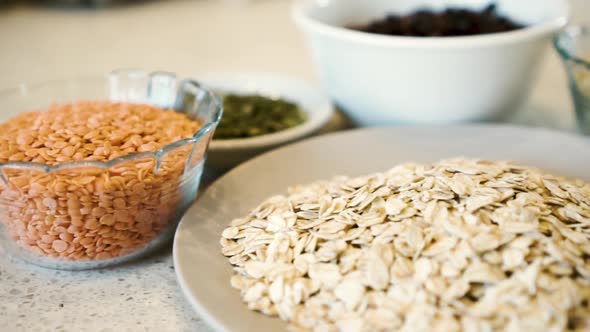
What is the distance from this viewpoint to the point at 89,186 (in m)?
0.63

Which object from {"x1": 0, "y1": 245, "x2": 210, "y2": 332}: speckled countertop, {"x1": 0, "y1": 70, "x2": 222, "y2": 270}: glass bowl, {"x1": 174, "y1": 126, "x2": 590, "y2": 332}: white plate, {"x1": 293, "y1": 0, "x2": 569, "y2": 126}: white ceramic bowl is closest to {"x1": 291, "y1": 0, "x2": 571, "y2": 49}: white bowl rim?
{"x1": 293, "y1": 0, "x2": 569, "y2": 126}: white ceramic bowl

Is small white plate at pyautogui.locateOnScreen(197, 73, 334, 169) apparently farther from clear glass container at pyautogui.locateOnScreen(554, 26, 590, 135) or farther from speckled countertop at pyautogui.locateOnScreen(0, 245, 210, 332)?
clear glass container at pyautogui.locateOnScreen(554, 26, 590, 135)

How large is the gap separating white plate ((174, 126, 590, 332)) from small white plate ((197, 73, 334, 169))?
0.04 metres

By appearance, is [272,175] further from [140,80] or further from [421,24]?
[421,24]

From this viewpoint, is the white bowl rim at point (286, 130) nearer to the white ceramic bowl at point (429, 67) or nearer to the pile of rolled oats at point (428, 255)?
the white ceramic bowl at point (429, 67)

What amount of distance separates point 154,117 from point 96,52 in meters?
0.89

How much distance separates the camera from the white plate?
27.3 inches

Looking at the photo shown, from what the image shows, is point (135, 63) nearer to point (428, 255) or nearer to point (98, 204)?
point (98, 204)

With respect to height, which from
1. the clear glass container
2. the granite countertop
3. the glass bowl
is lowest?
the granite countertop

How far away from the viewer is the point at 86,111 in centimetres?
78

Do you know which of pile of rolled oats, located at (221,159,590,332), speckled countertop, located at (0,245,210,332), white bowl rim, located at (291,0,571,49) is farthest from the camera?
white bowl rim, located at (291,0,571,49)

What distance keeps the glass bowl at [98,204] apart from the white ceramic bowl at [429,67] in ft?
0.86

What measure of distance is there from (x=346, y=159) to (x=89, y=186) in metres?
0.39

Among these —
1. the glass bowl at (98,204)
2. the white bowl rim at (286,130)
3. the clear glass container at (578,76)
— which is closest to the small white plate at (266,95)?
the white bowl rim at (286,130)
